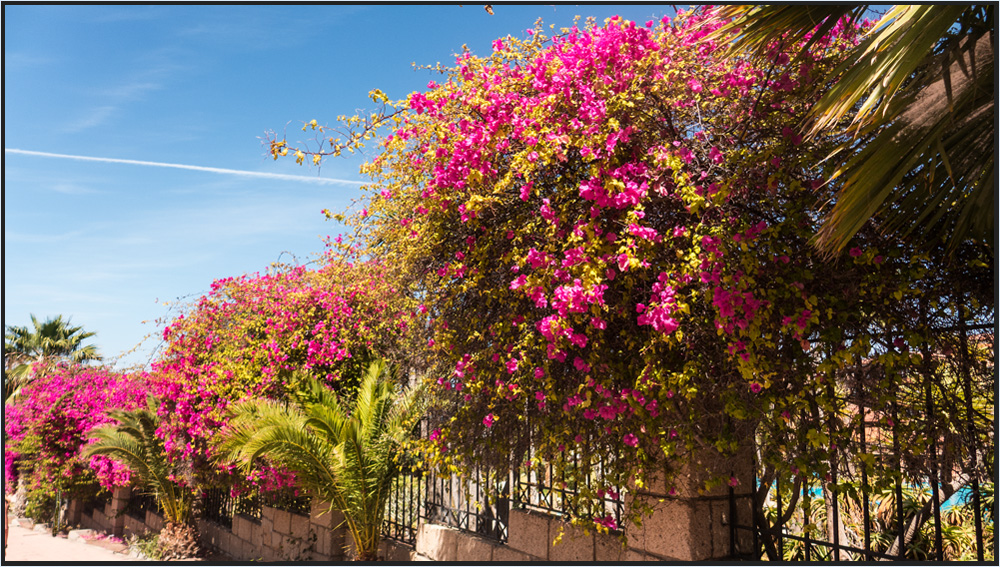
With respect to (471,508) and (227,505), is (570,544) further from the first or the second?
(227,505)

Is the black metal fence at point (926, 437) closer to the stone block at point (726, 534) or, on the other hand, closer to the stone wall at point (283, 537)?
the stone block at point (726, 534)

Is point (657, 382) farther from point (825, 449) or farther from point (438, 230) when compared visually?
point (438, 230)

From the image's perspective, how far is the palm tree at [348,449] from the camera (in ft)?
23.6

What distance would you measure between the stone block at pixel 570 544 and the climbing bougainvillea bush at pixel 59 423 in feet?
40.3

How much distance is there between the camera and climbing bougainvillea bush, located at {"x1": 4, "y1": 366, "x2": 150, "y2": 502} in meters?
15.3

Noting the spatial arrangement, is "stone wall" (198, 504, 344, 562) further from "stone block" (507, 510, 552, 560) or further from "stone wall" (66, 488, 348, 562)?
"stone block" (507, 510, 552, 560)

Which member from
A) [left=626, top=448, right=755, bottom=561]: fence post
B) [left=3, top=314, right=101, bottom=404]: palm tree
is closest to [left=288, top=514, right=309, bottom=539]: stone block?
[left=626, top=448, right=755, bottom=561]: fence post

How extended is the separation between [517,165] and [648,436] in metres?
1.93

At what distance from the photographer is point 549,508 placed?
18.5ft

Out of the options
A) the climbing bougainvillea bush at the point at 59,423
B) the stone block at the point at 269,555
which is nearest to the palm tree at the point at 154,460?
the stone block at the point at 269,555

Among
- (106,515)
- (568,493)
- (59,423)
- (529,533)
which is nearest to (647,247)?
(568,493)

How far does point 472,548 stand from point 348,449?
181 cm

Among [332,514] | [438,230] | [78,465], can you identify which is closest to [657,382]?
[438,230]

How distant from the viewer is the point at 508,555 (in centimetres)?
591
